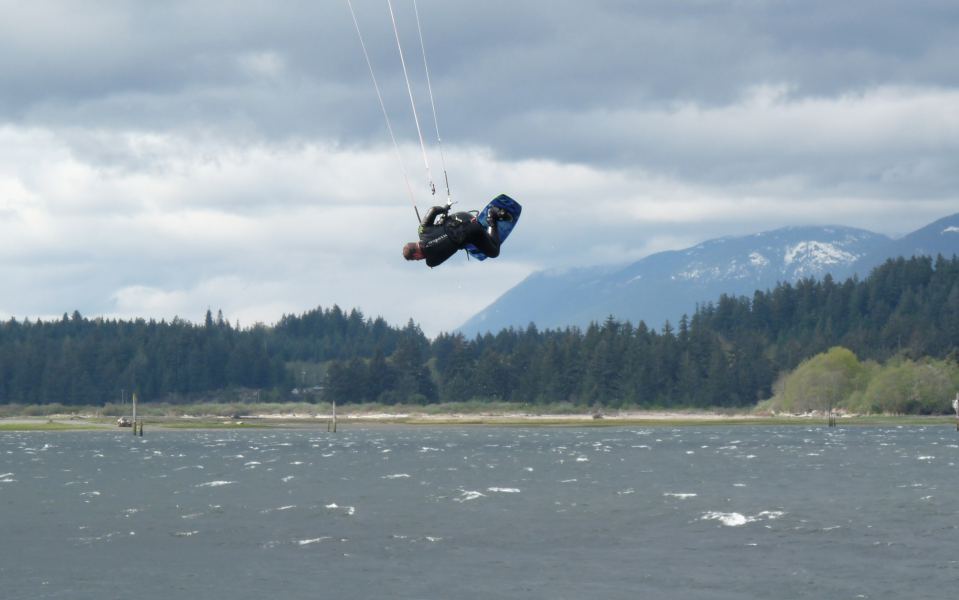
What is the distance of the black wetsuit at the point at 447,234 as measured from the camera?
34.3 metres

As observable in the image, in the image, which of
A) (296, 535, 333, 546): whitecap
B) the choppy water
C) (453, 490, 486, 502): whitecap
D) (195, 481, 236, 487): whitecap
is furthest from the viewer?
(195, 481, 236, 487): whitecap

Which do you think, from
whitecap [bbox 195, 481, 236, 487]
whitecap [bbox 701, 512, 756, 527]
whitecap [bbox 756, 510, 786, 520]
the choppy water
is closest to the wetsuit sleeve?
the choppy water

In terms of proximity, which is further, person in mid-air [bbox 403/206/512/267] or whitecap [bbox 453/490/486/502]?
whitecap [bbox 453/490/486/502]

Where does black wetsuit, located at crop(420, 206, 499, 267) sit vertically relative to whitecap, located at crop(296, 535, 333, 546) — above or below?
above

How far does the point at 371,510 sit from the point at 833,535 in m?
24.8

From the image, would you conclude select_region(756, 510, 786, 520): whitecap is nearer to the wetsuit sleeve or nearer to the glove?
the glove

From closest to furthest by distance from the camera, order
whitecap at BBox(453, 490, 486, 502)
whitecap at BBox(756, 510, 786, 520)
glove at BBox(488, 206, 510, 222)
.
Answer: glove at BBox(488, 206, 510, 222)
whitecap at BBox(756, 510, 786, 520)
whitecap at BBox(453, 490, 486, 502)

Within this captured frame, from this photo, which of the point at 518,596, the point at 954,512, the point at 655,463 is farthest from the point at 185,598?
the point at 655,463

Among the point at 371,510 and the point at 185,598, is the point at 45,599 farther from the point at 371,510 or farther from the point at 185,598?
the point at 371,510

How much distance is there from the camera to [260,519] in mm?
69125

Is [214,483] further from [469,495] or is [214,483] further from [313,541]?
[313,541]

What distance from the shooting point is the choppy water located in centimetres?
4950

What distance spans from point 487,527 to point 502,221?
32.1 metres

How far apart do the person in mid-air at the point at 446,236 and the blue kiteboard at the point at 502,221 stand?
141 millimetres
